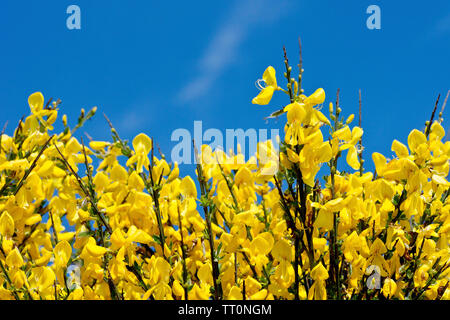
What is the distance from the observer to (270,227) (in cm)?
101

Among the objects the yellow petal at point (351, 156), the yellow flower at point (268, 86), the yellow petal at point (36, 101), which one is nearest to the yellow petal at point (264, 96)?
the yellow flower at point (268, 86)

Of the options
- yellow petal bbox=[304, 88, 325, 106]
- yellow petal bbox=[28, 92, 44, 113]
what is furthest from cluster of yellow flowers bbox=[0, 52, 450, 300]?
yellow petal bbox=[28, 92, 44, 113]

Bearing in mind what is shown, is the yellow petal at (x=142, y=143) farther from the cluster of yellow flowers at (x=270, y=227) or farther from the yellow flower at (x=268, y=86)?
the yellow flower at (x=268, y=86)

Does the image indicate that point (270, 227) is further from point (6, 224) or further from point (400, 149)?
point (6, 224)

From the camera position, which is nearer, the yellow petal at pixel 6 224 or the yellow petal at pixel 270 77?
the yellow petal at pixel 270 77

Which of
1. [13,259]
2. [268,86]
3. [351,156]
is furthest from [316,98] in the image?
[13,259]

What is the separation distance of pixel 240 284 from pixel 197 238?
183 millimetres

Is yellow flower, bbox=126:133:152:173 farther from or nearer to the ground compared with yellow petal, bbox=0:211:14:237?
farther from the ground

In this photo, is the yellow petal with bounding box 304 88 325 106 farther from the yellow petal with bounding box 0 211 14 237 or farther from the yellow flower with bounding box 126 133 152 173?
the yellow petal with bounding box 0 211 14 237

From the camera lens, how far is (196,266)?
1074mm

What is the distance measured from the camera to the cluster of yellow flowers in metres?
0.85

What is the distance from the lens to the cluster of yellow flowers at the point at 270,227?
855mm
